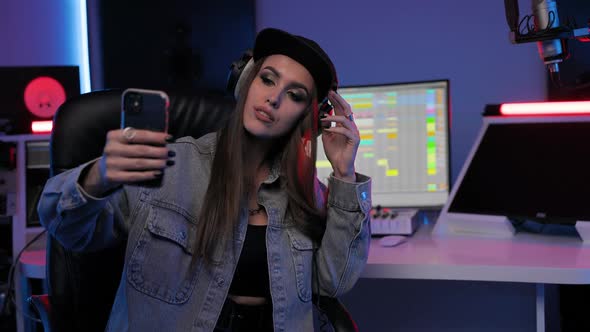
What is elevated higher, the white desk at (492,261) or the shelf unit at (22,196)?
the shelf unit at (22,196)

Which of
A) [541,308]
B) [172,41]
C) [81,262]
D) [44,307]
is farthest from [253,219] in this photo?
[172,41]

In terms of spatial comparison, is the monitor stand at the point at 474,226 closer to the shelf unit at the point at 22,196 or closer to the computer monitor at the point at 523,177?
A: the computer monitor at the point at 523,177

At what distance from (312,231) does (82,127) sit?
0.55m

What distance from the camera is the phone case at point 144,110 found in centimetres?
94

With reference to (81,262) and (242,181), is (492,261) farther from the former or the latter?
(81,262)

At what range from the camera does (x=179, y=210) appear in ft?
4.31

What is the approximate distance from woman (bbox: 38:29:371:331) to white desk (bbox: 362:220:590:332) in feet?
0.42

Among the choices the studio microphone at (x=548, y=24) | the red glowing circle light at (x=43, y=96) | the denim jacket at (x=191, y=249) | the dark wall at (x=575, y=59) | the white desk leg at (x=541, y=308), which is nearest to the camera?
the denim jacket at (x=191, y=249)

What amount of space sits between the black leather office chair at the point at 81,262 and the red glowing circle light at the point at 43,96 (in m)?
1.31

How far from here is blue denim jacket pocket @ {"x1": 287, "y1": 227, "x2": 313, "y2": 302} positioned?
1417 mm

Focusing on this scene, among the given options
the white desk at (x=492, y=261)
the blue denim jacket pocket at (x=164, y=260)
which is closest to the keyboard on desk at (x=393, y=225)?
the white desk at (x=492, y=261)

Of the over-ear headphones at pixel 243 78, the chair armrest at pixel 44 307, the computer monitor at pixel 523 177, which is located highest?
the over-ear headphones at pixel 243 78

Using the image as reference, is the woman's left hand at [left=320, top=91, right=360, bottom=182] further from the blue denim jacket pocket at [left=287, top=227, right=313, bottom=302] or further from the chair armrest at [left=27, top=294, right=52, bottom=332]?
the chair armrest at [left=27, top=294, right=52, bottom=332]

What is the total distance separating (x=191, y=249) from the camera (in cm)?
132
